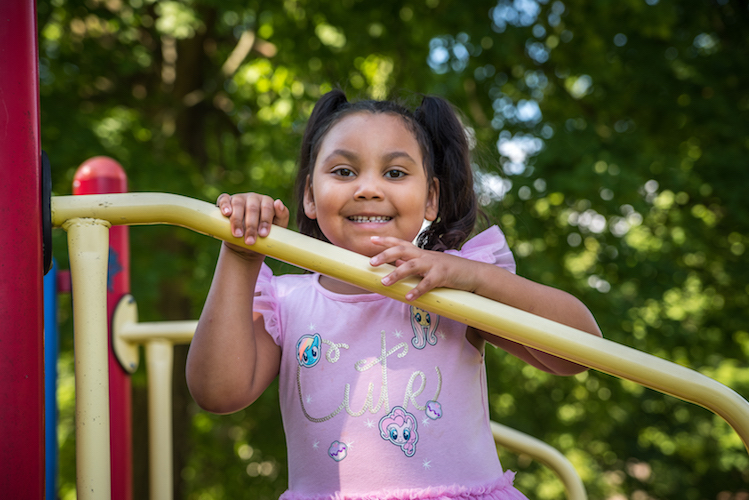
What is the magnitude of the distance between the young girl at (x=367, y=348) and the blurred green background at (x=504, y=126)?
2.32m

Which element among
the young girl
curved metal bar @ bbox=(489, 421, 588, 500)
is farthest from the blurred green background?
the young girl

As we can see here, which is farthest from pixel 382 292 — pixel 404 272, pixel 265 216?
pixel 265 216

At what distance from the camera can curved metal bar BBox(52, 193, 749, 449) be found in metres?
0.90

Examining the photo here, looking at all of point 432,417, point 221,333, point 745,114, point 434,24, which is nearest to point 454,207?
point 432,417

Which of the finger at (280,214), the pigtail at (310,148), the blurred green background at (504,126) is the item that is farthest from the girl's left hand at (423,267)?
the blurred green background at (504,126)

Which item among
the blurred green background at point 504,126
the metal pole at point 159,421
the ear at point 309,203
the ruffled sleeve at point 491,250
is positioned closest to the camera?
the ruffled sleeve at point 491,250

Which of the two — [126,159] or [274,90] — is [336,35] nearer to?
[274,90]

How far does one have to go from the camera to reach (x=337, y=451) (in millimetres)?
1225

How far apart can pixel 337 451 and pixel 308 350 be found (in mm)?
210

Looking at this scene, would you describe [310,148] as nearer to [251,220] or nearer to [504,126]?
[251,220]

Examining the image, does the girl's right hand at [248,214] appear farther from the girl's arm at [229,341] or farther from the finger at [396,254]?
the finger at [396,254]

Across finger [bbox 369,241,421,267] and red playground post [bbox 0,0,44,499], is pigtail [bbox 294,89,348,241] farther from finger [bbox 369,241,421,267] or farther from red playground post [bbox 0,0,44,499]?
red playground post [bbox 0,0,44,499]

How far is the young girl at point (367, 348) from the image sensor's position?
1.18 metres

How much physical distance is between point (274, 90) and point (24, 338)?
4.72 m
